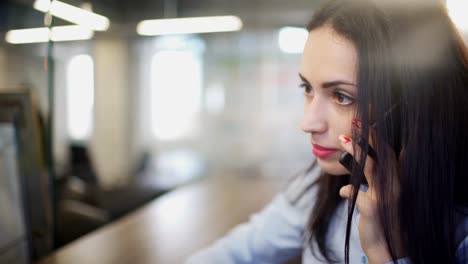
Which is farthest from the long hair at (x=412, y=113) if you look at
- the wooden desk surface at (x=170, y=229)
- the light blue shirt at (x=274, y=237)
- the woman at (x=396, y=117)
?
the wooden desk surface at (x=170, y=229)

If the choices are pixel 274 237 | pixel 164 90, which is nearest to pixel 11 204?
pixel 274 237

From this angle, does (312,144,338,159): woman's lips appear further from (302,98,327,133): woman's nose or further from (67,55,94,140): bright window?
(67,55,94,140): bright window

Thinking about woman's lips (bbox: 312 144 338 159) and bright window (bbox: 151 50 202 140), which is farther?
bright window (bbox: 151 50 202 140)

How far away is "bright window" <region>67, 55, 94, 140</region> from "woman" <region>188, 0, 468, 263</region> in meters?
0.80

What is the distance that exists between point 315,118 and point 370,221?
0.14 metres

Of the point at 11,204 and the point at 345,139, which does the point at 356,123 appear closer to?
the point at 345,139

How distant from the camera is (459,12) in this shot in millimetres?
508

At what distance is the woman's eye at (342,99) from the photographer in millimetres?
411

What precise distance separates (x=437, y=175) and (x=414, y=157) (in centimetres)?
4

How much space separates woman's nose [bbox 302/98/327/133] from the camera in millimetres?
434

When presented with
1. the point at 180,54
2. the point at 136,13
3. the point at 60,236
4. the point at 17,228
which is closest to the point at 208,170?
the point at 180,54

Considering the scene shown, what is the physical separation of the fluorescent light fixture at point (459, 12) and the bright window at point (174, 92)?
1772mm

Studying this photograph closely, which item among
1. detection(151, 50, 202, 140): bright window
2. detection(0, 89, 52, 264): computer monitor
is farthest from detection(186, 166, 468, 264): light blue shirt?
detection(151, 50, 202, 140): bright window

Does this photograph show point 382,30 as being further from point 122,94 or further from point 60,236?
point 122,94
